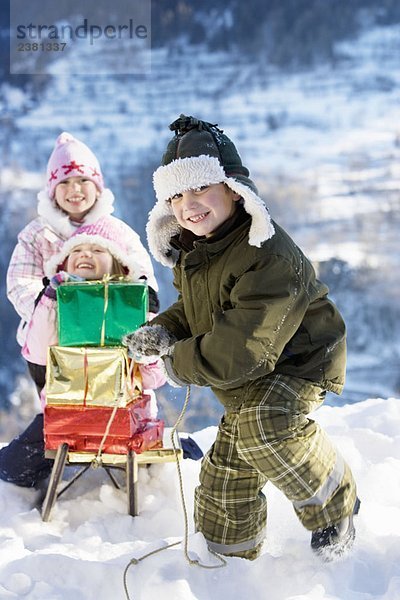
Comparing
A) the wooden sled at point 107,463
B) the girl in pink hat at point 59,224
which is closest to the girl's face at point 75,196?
the girl in pink hat at point 59,224

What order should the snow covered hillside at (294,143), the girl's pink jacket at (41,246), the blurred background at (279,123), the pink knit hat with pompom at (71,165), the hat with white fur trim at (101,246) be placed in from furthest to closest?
1. the blurred background at (279,123)
2. the snow covered hillside at (294,143)
3. the pink knit hat with pompom at (71,165)
4. the girl's pink jacket at (41,246)
5. the hat with white fur trim at (101,246)

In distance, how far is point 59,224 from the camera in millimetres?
2783

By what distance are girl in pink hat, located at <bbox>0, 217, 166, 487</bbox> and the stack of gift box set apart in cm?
12

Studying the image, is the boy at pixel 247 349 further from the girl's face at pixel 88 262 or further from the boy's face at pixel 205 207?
the girl's face at pixel 88 262

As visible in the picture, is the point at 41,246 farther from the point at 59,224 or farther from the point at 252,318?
the point at 252,318

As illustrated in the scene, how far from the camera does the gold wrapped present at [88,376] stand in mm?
2416

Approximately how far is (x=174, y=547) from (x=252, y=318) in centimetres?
66

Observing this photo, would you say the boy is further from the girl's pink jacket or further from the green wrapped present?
the girl's pink jacket

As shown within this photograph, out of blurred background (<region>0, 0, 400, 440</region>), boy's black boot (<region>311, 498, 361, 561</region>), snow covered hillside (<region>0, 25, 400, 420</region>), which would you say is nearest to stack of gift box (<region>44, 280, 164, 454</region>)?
boy's black boot (<region>311, 498, 361, 561</region>)

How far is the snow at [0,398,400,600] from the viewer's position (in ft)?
5.41

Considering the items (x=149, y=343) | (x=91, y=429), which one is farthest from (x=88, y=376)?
(x=149, y=343)

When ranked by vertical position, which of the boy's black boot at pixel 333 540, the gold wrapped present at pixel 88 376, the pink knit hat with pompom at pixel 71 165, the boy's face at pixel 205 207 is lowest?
the boy's black boot at pixel 333 540

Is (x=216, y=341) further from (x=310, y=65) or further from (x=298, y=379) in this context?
(x=310, y=65)

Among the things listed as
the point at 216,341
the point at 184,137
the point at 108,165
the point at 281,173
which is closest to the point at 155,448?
the point at 216,341
